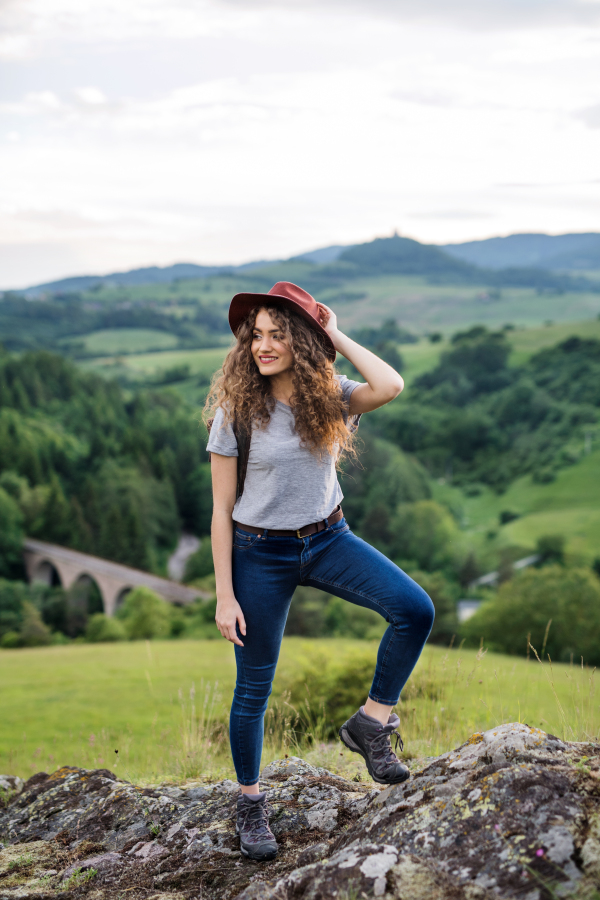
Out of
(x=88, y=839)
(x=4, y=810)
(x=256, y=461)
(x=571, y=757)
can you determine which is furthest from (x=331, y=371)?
(x=4, y=810)

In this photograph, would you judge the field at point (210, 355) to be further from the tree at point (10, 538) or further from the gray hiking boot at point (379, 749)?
the gray hiking boot at point (379, 749)

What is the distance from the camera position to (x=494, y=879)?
6.97 ft

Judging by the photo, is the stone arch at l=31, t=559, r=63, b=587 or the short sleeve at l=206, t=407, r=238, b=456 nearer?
the short sleeve at l=206, t=407, r=238, b=456

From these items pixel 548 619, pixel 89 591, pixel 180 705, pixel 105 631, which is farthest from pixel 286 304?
pixel 89 591

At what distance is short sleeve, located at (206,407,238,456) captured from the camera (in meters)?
3.00

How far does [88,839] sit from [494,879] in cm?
223

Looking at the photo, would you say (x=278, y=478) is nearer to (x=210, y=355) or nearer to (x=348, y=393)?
(x=348, y=393)

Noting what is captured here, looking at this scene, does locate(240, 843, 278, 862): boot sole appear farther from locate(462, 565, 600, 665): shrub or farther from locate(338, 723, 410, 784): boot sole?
locate(462, 565, 600, 665): shrub

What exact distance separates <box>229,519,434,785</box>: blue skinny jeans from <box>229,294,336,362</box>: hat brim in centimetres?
89

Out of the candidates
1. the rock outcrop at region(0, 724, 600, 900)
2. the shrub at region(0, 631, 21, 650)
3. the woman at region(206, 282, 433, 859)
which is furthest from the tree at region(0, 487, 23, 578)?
the woman at region(206, 282, 433, 859)

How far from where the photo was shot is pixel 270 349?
307cm

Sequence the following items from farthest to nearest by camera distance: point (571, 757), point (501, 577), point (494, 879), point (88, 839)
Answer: point (501, 577)
point (88, 839)
point (571, 757)
point (494, 879)

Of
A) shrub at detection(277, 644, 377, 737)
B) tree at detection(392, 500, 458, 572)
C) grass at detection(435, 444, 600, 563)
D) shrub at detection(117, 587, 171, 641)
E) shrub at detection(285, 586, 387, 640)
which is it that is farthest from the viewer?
grass at detection(435, 444, 600, 563)

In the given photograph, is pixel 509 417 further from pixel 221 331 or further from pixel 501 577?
pixel 221 331
